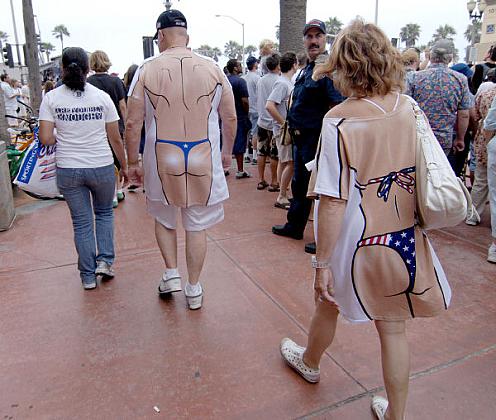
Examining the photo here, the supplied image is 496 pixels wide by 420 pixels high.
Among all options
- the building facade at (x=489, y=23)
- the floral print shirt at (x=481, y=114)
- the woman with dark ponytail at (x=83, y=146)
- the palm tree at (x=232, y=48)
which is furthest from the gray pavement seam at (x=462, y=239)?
the palm tree at (x=232, y=48)

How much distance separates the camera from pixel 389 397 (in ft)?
6.29

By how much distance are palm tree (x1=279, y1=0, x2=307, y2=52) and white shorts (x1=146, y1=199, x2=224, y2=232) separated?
5.65 meters

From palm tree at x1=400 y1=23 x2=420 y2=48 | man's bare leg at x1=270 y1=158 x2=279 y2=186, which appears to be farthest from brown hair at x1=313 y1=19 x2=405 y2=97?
palm tree at x1=400 y1=23 x2=420 y2=48

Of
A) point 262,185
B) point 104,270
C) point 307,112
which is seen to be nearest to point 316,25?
point 307,112

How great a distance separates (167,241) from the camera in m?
3.21

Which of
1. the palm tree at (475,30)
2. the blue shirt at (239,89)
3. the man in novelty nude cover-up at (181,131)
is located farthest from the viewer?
the palm tree at (475,30)

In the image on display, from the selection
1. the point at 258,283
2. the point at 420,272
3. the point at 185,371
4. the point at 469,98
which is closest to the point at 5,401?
the point at 185,371

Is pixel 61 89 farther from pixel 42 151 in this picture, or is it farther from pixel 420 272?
pixel 420 272

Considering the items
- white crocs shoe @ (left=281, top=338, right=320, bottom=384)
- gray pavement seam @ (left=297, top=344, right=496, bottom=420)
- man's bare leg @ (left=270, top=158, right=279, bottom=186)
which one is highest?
man's bare leg @ (left=270, top=158, right=279, bottom=186)

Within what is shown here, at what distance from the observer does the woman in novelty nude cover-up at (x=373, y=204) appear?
171 cm

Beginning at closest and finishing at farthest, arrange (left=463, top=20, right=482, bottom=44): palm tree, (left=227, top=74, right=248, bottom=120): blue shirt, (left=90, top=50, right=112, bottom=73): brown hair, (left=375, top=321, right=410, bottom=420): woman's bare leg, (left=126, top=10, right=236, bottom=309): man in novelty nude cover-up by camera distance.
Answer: (left=375, top=321, right=410, bottom=420): woman's bare leg < (left=126, top=10, right=236, bottom=309): man in novelty nude cover-up < (left=90, top=50, right=112, bottom=73): brown hair < (left=227, top=74, right=248, bottom=120): blue shirt < (left=463, top=20, right=482, bottom=44): palm tree

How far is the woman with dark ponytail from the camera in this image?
3.11 m

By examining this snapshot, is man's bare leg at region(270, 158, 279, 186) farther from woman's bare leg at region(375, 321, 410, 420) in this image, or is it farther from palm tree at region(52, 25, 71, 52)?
palm tree at region(52, 25, 71, 52)

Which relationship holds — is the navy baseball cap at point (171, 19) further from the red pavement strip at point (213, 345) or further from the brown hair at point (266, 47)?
the brown hair at point (266, 47)
